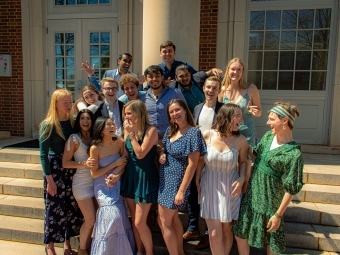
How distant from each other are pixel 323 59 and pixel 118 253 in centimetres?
516

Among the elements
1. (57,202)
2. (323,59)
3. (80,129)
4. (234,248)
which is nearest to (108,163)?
(80,129)

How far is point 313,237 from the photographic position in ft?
10.6

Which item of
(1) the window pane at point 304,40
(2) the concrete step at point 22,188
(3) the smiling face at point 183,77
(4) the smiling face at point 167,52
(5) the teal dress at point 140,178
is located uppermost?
(1) the window pane at point 304,40

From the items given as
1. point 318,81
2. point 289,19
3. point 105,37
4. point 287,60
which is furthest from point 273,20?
point 105,37

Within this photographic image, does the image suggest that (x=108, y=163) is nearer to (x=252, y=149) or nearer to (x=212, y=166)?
(x=212, y=166)

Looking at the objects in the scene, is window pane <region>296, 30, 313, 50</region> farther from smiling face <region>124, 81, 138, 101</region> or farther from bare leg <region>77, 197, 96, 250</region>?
bare leg <region>77, 197, 96, 250</region>

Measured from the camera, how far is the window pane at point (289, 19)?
231 inches

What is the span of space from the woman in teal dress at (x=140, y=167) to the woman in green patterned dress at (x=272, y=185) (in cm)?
82

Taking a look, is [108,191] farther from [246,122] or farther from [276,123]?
[276,123]

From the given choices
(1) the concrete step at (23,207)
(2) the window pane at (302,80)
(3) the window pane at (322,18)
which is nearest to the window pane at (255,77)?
(2) the window pane at (302,80)

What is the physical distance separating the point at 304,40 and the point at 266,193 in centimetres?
442

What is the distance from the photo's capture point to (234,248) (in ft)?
10.5

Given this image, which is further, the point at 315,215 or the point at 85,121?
the point at 315,215

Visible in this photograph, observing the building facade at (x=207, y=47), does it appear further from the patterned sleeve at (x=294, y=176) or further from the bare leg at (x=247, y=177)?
the patterned sleeve at (x=294, y=176)
